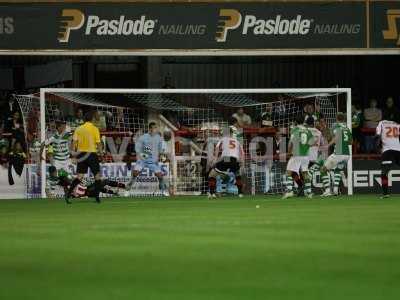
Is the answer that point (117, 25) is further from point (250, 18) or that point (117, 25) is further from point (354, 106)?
point (354, 106)

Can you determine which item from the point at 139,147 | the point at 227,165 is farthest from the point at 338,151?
the point at 139,147

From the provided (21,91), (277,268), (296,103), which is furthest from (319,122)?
(277,268)

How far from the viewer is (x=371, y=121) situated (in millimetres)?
34344

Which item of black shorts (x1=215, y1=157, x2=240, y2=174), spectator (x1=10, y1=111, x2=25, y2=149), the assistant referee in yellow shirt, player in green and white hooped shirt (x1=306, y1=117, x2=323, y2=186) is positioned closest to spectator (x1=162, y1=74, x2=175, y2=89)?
spectator (x1=10, y1=111, x2=25, y2=149)

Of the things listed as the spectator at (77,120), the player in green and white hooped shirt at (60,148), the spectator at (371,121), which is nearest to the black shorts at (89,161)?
the player in green and white hooped shirt at (60,148)

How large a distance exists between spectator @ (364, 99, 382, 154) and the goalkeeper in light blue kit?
251 inches

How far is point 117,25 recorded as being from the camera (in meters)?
31.8

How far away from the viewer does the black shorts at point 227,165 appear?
29875mm

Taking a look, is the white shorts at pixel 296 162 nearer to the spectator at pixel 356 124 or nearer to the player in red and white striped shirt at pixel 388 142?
the player in red and white striped shirt at pixel 388 142

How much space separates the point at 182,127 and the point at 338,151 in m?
5.27

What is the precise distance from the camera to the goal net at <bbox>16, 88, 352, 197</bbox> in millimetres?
31531

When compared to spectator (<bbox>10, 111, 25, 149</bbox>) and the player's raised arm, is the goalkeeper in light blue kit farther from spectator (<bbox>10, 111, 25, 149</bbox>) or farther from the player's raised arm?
spectator (<bbox>10, 111, 25, 149</bbox>)

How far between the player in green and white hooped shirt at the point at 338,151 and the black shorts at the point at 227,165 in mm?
2541

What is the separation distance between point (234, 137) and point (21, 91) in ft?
33.0
